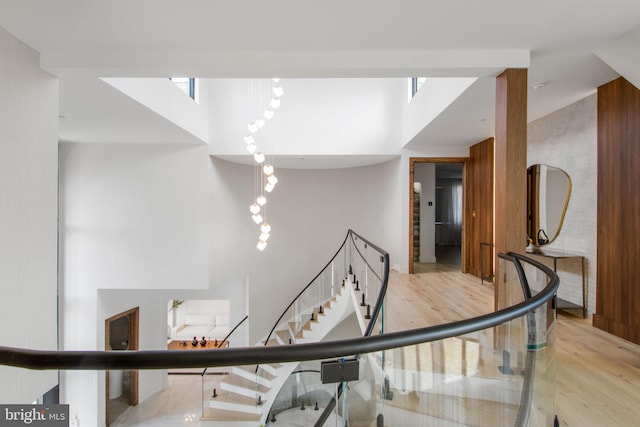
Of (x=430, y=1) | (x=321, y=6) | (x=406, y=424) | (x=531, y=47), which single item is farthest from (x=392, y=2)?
(x=406, y=424)

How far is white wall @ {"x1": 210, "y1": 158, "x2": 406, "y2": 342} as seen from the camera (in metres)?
8.30

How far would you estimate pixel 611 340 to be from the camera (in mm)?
3406

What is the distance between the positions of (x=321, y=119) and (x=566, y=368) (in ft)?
18.8

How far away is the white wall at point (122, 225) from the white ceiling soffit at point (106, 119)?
42 cm

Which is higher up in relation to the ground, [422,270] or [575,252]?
[575,252]

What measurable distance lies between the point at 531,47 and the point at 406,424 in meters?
3.32

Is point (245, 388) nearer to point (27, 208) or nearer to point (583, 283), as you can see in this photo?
point (27, 208)

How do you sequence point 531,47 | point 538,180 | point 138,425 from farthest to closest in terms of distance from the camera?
point 538,180 → point 531,47 → point 138,425

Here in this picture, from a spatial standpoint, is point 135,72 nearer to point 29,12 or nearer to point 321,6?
point 29,12

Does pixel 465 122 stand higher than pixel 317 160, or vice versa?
pixel 465 122

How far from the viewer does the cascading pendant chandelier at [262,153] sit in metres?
5.31

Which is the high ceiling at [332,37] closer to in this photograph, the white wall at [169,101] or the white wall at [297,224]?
the white wall at [169,101]

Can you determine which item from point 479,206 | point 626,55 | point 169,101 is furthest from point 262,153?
point 626,55

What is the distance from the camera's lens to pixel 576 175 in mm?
4293
